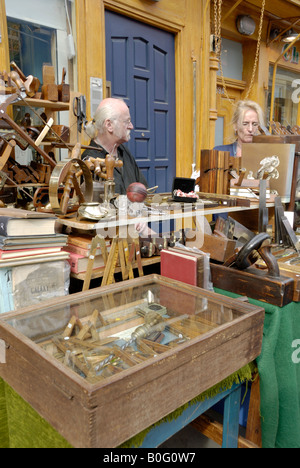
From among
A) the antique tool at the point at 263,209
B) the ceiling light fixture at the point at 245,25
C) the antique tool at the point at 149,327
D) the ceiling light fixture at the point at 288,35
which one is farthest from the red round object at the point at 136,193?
the ceiling light fixture at the point at 288,35

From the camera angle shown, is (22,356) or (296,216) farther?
(296,216)

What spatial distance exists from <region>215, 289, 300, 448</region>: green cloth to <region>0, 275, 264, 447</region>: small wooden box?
0.14 metres

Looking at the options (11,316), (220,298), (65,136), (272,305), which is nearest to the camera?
(11,316)

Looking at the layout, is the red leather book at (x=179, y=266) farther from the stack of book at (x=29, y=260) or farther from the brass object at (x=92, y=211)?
the stack of book at (x=29, y=260)

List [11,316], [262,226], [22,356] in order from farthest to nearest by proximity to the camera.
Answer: [262,226]
[11,316]
[22,356]

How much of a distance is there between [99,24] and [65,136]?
5.54 ft

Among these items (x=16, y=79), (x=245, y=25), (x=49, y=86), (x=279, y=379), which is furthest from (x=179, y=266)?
(x=245, y=25)

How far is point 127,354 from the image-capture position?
108 centimetres

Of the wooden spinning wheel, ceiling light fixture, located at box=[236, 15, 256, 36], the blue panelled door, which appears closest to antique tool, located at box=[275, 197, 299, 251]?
the wooden spinning wheel

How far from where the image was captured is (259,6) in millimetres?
5234

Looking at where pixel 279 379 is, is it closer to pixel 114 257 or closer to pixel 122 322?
pixel 122 322

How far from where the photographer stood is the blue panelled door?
373 cm
